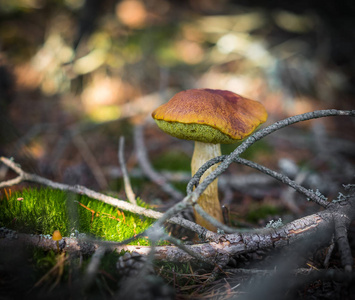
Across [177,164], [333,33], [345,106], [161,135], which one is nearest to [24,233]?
[177,164]

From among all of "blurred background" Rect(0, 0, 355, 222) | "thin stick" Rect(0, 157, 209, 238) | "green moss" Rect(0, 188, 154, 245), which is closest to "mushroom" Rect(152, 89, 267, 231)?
"thin stick" Rect(0, 157, 209, 238)

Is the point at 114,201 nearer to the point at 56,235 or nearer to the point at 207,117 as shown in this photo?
the point at 56,235

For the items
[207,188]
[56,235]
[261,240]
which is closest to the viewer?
[56,235]

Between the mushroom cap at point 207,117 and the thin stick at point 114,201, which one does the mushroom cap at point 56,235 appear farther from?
the mushroom cap at point 207,117

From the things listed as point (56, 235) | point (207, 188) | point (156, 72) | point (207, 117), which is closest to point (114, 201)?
point (56, 235)

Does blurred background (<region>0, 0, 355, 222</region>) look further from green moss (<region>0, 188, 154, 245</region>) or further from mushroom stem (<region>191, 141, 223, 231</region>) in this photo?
green moss (<region>0, 188, 154, 245</region>)

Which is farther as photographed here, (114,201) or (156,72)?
(156,72)
